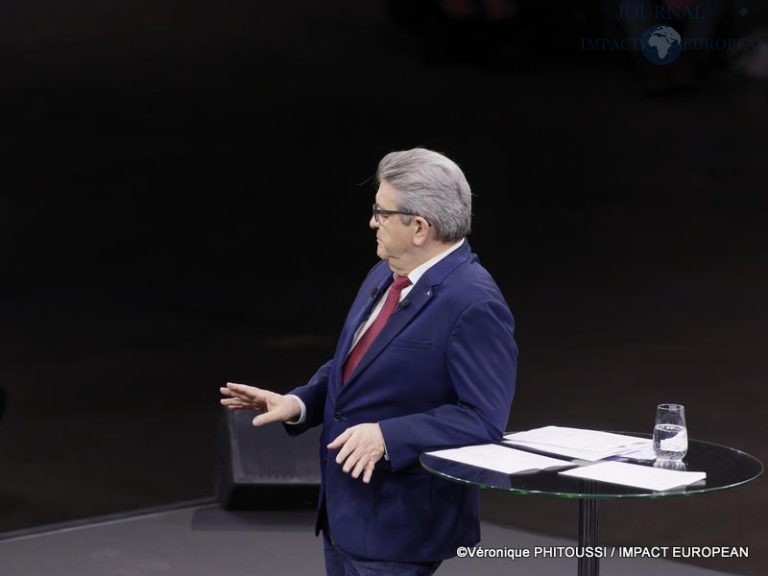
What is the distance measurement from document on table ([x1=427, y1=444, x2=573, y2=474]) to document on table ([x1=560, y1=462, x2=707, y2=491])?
62mm

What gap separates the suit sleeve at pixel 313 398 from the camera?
2.66m

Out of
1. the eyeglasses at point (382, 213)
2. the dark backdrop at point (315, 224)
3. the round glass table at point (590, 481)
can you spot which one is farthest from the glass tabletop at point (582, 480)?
the dark backdrop at point (315, 224)

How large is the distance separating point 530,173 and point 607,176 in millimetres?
337

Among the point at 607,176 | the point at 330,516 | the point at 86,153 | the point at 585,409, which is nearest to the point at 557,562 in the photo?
the point at 585,409

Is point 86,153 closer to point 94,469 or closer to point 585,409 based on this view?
point 94,469

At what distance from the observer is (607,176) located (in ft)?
17.6

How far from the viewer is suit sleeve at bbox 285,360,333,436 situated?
8.71 ft

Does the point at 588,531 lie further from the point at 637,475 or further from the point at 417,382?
the point at 417,382

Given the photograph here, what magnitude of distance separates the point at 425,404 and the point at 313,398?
349mm

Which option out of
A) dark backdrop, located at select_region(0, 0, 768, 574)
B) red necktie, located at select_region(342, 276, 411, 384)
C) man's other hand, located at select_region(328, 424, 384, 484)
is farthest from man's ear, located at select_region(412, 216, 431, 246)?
dark backdrop, located at select_region(0, 0, 768, 574)

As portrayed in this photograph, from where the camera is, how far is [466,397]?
233 centimetres

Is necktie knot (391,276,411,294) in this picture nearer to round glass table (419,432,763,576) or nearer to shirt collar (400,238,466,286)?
shirt collar (400,238,466,286)

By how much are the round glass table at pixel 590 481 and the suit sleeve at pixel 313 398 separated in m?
0.43

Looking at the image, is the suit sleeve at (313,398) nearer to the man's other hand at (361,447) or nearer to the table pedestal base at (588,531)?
the man's other hand at (361,447)
